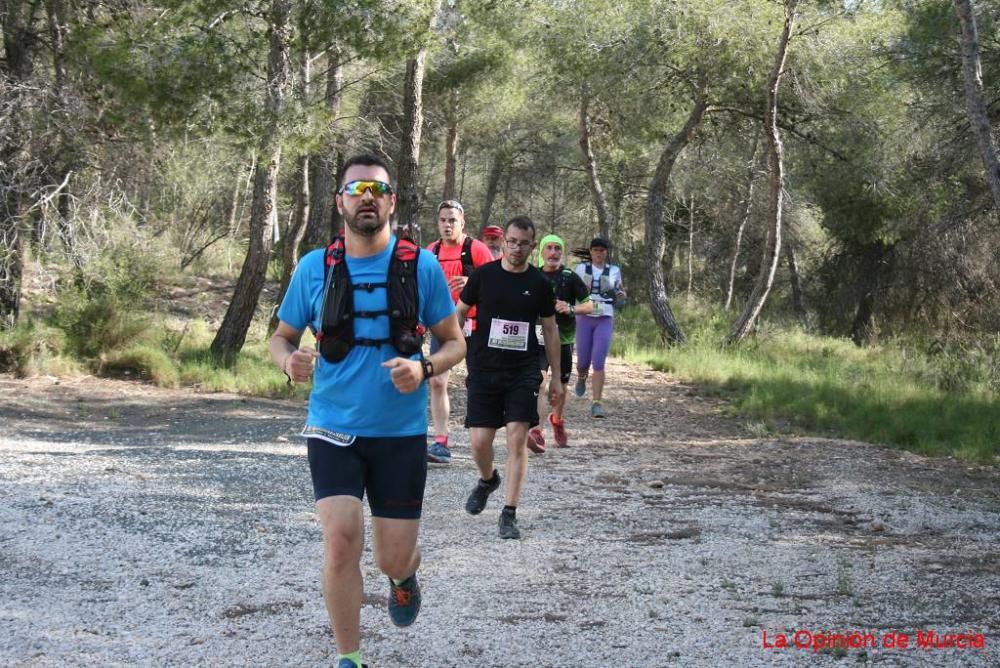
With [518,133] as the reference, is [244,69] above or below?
below

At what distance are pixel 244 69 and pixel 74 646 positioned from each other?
11.1 m

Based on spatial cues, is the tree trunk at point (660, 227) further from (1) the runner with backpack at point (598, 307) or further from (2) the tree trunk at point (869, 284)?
(1) the runner with backpack at point (598, 307)

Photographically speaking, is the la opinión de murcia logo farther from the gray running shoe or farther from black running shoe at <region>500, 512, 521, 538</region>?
black running shoe at <region>500, 512, 521, 538</region>

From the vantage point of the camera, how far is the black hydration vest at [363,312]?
4.26 metres

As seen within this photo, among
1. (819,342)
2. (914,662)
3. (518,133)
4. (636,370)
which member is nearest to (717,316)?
(819,342)

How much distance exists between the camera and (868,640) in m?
5.10

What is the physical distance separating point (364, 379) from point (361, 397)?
0.22 ft

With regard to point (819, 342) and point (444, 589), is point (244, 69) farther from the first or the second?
point (819, 342)

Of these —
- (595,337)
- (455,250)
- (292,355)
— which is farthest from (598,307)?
(292,355)

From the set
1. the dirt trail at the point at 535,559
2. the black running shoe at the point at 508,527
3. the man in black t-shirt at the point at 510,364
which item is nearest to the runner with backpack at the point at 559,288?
the dirt trail at the point at 535,559

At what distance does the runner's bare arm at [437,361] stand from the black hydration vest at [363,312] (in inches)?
4.1

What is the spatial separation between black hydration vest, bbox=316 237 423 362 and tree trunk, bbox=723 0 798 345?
15.7 meters

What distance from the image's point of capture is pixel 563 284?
385 inches

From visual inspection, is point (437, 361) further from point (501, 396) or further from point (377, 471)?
point (501, 396)
